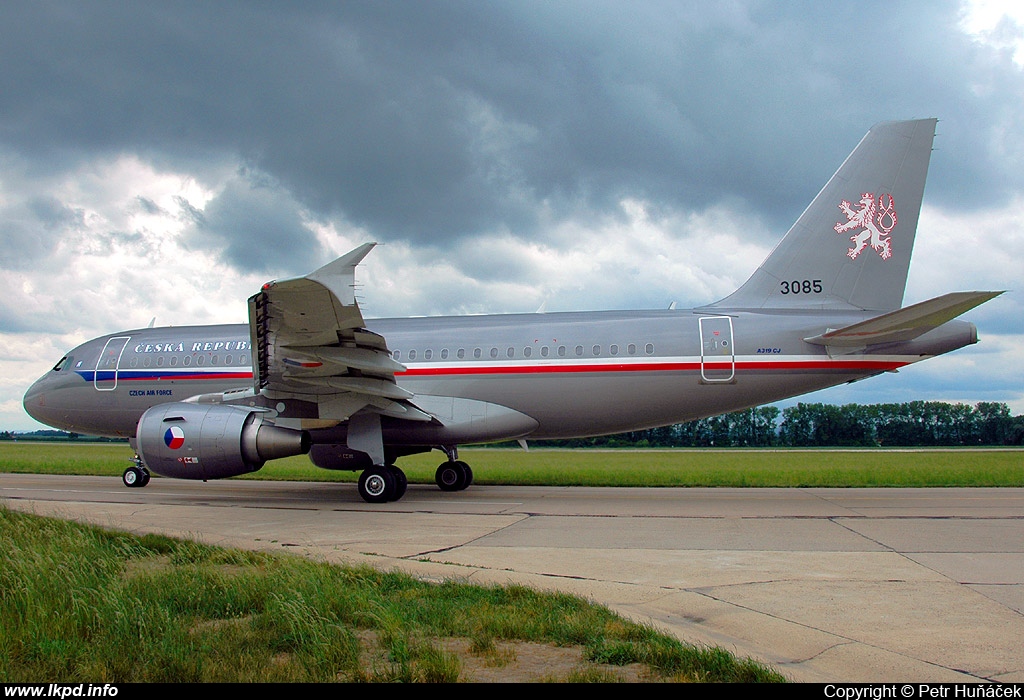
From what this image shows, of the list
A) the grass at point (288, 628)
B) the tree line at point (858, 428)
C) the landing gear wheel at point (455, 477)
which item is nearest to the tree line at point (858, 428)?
the tree line at point (858, 428)

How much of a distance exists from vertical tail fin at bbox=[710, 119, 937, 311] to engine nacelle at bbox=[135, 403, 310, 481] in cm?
972

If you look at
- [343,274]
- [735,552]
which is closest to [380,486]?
[343,274]

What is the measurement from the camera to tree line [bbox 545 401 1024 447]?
6097 centimetres

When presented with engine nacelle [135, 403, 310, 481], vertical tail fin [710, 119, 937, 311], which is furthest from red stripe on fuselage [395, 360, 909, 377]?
engine nacelle [135, 403, 310, 481]

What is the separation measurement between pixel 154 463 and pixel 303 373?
10.1 ft

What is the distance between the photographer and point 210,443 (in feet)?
42.4

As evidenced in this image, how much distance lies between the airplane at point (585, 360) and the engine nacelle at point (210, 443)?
0.02 m

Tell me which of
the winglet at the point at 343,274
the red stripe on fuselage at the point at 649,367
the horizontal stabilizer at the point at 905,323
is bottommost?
the red stripe on fuselage at the point at 649,367

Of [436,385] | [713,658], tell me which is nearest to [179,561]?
[713,658]

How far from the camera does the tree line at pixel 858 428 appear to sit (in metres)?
61.0

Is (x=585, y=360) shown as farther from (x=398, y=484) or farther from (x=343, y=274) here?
(x=343, y=274)

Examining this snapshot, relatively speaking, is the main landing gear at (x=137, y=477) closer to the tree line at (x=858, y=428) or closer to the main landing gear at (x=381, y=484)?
the main landing gear at (x=381, y=484)

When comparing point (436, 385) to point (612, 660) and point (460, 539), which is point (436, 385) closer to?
point (460, 539)

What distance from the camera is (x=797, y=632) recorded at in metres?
4.83
